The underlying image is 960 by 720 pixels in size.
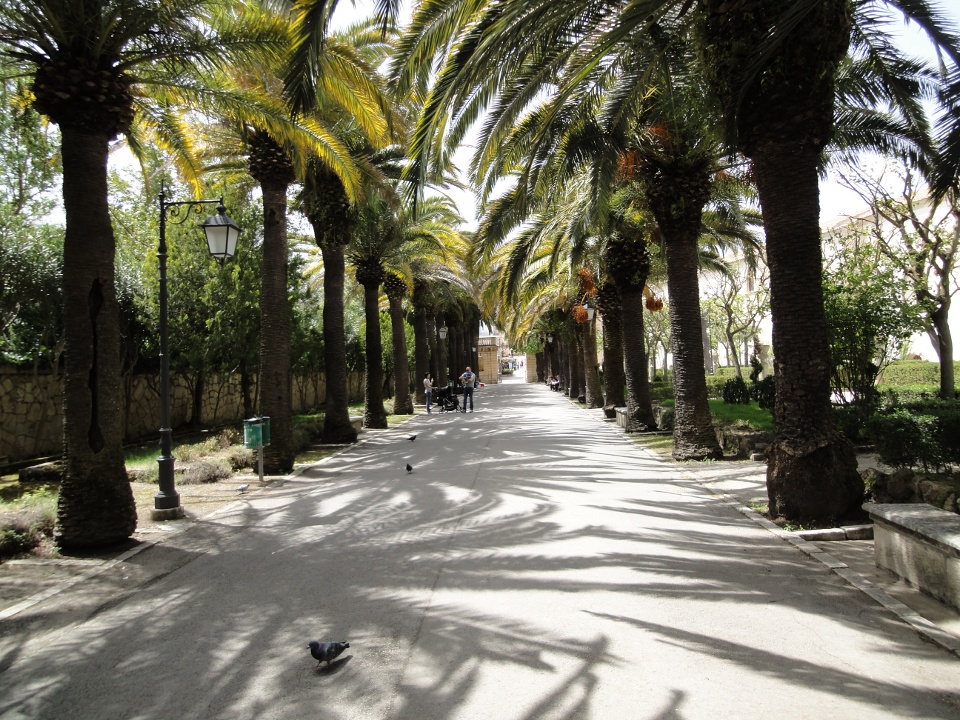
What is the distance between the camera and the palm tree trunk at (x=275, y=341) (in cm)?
1209

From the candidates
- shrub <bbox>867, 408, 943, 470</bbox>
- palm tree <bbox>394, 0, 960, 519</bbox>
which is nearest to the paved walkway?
palm tree <bbox>394, 0, 960, 519</bbox>

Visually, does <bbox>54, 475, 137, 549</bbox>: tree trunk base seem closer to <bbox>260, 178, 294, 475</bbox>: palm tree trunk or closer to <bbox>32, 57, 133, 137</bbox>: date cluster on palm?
<bbox>32, 57, 133, 137</bbox>: date cluster on palm

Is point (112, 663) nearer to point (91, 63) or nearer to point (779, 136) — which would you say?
point (91, 63)

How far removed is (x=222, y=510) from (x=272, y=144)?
7065 millimetres

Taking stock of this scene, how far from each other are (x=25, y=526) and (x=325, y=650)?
5.09 metres

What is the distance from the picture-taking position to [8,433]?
14.9 meters

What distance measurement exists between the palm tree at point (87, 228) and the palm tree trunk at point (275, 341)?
15.7 feet

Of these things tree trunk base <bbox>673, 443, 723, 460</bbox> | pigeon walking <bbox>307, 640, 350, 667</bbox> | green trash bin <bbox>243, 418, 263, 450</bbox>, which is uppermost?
green trash bin <bbox>243, 418, 263, 450</bbox>

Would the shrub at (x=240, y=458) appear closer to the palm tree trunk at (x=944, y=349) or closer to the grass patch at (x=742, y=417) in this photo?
the grass patch at (x=742, y=417)

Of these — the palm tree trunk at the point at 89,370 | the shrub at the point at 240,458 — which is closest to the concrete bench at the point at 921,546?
the palm tree trunk at the point at 89,370

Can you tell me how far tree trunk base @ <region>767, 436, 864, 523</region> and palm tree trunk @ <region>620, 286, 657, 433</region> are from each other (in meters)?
10.1

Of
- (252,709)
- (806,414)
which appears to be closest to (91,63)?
(252,709)

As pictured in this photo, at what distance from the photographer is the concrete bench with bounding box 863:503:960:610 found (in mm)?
4469

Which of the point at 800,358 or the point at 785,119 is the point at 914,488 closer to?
the point at 800,358
